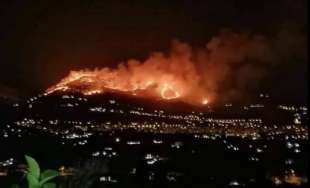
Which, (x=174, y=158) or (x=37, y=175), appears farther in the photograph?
(x=174, y=158)

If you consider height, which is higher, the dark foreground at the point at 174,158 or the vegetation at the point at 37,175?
the dark foreground at the point at 174,158

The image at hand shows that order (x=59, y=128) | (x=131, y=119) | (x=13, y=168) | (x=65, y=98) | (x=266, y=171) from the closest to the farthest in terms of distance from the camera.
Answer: (x=13, y=168) → (x=266, y=171) → (x=59, y=128) → (x=131, y=119) → (x=65, y=98)

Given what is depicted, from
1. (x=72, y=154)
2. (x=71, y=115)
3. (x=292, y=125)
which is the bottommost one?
(x=72, y=154)

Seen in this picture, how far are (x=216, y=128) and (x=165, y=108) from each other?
1418 cm

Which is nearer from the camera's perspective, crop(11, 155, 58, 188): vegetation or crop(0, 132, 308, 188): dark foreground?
crop(11, 155, 58, 188): vegetation

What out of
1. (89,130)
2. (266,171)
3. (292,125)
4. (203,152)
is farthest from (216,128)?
(266,171)

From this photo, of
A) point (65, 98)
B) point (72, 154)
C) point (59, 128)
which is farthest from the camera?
point (65, 98)

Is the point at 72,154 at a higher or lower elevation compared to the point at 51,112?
lower

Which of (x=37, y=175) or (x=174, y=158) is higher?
(x=174, y=158)

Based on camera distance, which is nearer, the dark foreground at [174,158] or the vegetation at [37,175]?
the vegetation at [37,175]

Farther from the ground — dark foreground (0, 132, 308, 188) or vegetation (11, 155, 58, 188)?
dark foreground (0, 132, 308, 188)

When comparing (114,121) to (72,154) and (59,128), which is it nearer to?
(59,128)

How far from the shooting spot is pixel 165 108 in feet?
227

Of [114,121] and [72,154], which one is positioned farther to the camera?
[114,121]
